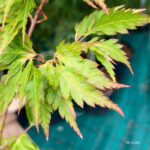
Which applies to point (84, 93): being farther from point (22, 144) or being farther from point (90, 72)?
point (22, 144)

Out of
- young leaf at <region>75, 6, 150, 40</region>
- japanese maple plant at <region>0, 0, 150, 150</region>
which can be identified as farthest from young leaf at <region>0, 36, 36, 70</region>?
young leaf at <region>75, 6, 150, 40</region>

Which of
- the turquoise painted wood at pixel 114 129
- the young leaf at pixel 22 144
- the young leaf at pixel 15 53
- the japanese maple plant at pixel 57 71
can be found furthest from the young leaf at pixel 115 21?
the turquoise painted wood at pixel 114 129

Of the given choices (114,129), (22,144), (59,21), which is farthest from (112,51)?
(59,21)

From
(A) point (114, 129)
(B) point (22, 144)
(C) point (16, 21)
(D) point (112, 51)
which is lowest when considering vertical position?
(A) point (114, 129)

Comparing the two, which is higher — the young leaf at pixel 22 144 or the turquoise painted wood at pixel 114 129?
the young leaf at pixel 22 144

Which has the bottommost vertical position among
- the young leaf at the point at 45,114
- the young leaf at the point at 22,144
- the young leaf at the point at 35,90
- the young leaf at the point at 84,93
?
the young leaf at the point at 22,144

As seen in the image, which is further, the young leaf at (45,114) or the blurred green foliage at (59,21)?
the blurred green foliage at (59,21)

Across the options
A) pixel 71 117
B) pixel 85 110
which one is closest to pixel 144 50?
pixel 85 110

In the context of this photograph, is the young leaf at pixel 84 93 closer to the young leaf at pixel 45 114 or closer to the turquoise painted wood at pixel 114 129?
the young leaf at pixel 45 114

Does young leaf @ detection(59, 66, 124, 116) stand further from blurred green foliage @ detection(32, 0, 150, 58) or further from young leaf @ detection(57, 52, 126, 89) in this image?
blurred green foliage @ detection(32, 0, 150, 58)
